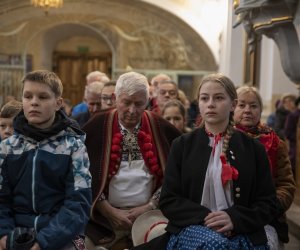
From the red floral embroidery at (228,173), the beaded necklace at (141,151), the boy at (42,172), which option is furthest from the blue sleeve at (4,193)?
the red floral embroidery at (228,173)

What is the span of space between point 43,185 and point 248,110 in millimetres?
1566

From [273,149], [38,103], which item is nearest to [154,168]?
[273,149]

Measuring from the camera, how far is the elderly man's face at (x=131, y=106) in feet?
12.5

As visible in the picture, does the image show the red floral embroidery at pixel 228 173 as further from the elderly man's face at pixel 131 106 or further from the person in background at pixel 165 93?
the person in background at pixel 165 93

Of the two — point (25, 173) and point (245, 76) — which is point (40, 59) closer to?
point (245, 76)

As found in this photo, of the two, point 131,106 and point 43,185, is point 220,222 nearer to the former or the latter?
point 43,185

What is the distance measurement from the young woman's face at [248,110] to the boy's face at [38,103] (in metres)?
1.39

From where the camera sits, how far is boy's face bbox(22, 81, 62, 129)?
10.4 feet

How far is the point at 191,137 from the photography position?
339 centimetres

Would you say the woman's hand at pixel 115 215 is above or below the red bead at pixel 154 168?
below

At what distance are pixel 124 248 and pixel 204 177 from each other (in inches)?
39.6

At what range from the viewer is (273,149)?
3.90 metres

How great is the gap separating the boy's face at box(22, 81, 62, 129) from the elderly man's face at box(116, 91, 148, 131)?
0.69 metres

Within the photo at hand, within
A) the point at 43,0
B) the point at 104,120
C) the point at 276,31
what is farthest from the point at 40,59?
the point at 104,120
